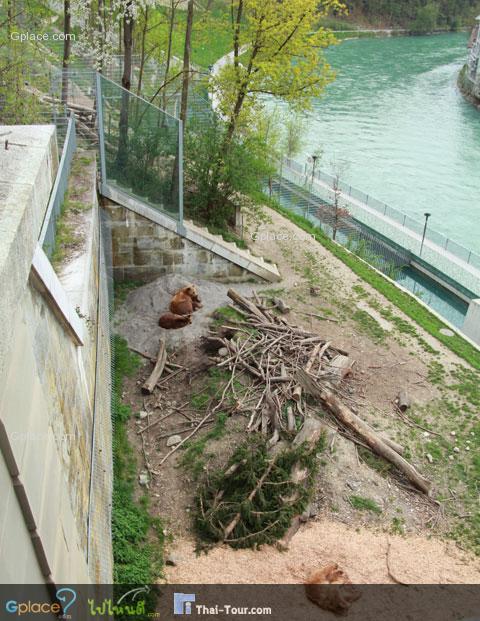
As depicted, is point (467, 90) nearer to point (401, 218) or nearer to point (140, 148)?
point (401, 218)

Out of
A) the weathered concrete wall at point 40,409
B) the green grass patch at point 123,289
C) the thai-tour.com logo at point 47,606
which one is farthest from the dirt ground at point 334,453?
the thai-tour.com logo at point 47,606

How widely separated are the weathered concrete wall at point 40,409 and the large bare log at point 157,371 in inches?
163

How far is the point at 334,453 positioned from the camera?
9.98 m

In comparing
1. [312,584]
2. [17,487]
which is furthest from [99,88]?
[17,487]

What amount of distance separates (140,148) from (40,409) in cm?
1016

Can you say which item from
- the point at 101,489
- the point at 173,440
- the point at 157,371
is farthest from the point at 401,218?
the point at 101,489

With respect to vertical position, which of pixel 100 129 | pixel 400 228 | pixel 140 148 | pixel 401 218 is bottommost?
pixel 400 228

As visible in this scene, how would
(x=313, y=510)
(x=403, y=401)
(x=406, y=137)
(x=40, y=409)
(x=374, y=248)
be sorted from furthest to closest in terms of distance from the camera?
(x=406, y=137), (x=374, y=248), (x=403, y=401), (x=313, y=510), (x=40, y=409)

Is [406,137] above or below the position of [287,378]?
below

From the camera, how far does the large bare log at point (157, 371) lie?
1125cm

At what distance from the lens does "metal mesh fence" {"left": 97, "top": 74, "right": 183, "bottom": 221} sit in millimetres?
12688

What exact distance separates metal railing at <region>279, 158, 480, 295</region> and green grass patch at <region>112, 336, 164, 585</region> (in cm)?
1640

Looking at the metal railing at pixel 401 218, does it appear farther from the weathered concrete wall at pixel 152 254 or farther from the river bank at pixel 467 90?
the river bank at pixel 467 90

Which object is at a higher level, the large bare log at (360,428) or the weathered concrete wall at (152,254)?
the weathered concrete wall at (152,254)
